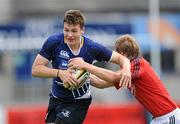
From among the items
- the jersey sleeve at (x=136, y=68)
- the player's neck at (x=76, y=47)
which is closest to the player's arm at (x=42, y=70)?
the player's neck at (x=76, y=47)

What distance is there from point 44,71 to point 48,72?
7 cm

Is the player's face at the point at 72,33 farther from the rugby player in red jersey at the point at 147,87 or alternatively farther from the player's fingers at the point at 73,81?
the rugby player in red jersey at the point at 147,87

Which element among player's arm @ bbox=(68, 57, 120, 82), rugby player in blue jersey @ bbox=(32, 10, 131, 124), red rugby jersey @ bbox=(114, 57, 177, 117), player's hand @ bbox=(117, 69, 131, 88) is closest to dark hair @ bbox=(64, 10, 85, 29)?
rugby player in blue jersey @ bbox=(32, 10, 131, 124)

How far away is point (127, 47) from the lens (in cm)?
1031

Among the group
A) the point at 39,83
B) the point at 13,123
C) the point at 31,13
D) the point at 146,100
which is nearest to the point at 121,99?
the point at 39,83

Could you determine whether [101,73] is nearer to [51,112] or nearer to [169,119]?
[51,112]

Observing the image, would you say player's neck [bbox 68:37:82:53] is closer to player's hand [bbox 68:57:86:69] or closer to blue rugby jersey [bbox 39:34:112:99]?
blue rugby jersey [bbox 39:34:112:99]

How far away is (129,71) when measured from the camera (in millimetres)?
9852

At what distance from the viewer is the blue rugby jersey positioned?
1006cm

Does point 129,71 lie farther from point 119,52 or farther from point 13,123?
point 13,123

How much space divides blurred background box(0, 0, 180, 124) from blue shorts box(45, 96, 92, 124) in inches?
585

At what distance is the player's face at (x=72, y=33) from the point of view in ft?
32.2

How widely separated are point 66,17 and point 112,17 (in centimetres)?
2816

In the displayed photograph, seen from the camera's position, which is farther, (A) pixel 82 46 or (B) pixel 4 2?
(B) pixel 4 2
